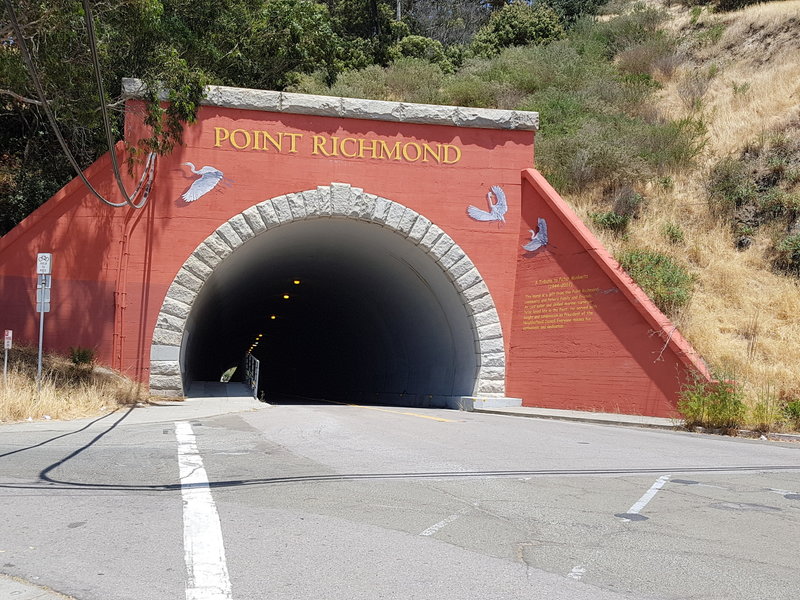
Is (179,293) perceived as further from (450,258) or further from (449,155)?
(449,155)

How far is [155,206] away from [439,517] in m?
13.1

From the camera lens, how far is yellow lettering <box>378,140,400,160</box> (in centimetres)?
1848

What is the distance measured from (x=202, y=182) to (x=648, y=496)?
13151 mm

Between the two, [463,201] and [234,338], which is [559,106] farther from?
[234,338]

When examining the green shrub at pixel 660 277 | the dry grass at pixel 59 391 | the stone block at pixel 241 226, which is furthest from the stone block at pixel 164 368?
A: the green shrub at pixel 660 277

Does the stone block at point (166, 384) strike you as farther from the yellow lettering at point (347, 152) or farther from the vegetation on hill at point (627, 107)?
the yellow lettering at point (347, 152)

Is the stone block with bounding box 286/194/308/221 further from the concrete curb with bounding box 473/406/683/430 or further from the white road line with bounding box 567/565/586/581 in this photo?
the white road line with bounding box 567/565/586/581

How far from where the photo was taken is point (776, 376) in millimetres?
14344

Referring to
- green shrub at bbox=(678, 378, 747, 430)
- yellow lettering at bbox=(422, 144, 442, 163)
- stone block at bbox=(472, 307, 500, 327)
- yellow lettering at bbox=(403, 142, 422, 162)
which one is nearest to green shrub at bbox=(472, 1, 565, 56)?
yellow lettering at bbox=(422, 144, 442, 163)

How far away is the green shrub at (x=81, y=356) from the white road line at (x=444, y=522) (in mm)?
11950

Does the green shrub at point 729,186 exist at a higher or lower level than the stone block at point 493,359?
higher

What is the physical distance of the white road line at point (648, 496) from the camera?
20.7ft

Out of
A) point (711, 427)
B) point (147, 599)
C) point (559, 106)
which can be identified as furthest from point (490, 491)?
point (559, 106)

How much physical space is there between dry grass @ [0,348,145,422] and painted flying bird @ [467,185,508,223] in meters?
8.48
